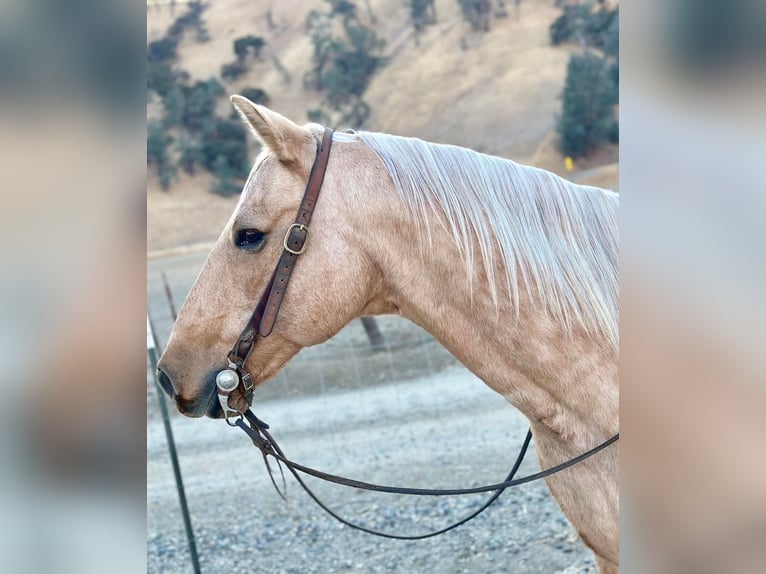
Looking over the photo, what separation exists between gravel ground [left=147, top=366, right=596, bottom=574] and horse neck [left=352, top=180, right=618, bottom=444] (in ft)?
8.85

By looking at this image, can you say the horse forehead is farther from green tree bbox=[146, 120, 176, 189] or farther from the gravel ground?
green tree bbox=[146, 120, 176, 189]

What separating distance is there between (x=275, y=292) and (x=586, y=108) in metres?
24.4

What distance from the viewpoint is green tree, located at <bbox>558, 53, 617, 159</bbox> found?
23734mm

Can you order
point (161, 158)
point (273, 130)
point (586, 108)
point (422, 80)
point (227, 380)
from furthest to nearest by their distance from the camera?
point (422, 80) < point (161, 158) < point (586, 108) < point (227, 380) < point (273, 130)

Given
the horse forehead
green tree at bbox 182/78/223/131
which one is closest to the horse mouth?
the horse forehead

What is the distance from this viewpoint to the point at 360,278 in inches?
75.6

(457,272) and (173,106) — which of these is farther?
(173,106)

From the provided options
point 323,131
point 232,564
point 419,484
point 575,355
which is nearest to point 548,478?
point 575,355

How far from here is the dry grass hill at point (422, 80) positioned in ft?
79.5

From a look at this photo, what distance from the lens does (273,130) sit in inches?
73.4

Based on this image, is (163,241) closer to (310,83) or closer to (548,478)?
(310,83)
